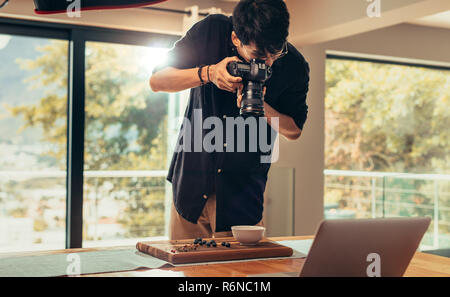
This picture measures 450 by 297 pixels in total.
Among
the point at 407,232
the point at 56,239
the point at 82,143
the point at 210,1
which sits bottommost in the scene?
the point at 56,239

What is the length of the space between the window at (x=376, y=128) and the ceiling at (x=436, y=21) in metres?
0.48

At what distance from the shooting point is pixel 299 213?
4793 millimetres

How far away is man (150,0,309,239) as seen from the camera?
6.08 feet

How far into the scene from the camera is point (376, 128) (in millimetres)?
6113

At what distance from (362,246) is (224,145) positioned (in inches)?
39.5

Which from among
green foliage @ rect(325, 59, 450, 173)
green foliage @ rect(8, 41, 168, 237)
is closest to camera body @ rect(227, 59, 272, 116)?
green foliage @ rect(8, 41, 168, 237)

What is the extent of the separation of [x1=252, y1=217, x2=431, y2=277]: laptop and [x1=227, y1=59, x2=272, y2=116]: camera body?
26.3 inches

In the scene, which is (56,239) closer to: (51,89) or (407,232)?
(51,89)

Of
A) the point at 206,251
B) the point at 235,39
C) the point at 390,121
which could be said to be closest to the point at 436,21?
the point at 390,121

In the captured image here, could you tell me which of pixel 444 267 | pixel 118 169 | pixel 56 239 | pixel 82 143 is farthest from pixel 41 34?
pixel 444 267

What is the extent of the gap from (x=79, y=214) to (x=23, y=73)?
1209 mm

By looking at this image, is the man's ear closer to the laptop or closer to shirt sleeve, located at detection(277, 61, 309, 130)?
shirt sleeve, located at detection(277, 61, 309, 130)

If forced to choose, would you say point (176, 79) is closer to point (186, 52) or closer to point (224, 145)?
point (186, 52)

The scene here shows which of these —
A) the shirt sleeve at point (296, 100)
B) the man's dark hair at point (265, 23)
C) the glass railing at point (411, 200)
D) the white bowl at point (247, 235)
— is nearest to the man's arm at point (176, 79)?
the man's dark hair at point (265, 23)
